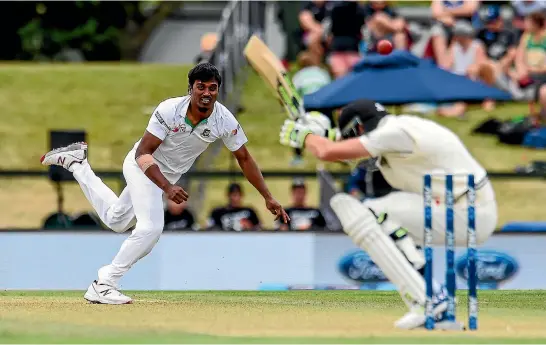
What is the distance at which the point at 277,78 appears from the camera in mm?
9688

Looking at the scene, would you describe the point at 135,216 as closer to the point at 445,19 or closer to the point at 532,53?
the point at 532,53

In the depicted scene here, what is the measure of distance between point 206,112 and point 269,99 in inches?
437

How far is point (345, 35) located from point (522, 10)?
241 cm

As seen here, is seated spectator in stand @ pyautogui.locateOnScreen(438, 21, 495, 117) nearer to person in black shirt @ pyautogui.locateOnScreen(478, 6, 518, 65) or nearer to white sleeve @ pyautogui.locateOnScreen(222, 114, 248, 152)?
person in black shirt @ pyautogui.locateOnScreen(478, 6, 518, 65)

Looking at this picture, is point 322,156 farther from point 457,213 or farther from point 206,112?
point 206,112

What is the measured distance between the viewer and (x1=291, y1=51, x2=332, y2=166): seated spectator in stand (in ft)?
54.0

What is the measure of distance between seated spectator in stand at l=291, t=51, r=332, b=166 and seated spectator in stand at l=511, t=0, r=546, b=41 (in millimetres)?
2652

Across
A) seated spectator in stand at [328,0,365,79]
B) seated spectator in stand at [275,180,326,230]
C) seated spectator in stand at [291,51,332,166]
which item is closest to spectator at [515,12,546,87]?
seated spectator in stand at [328,0,365,79]

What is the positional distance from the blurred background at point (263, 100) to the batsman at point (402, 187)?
38 centimetres

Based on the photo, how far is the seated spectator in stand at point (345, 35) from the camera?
17.9 metres

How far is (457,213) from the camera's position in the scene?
27.8ft

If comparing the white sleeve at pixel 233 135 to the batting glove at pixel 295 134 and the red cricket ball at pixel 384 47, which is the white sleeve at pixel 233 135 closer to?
the batting glove at pixel 295 134

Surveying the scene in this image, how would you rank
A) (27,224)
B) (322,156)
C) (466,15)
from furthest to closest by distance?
(466,15), (27,224), (322,156)

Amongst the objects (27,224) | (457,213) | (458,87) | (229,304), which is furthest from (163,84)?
(457,213)
